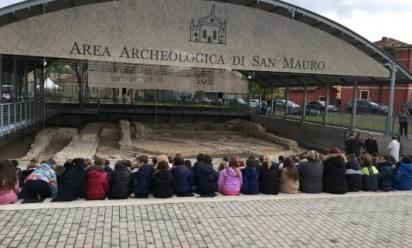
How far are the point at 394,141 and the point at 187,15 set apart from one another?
9.45 meters

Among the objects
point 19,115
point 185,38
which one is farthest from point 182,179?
point 19,115

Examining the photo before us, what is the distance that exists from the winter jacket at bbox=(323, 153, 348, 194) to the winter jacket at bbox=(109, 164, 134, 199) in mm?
4697

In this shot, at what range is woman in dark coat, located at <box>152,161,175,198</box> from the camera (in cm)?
922

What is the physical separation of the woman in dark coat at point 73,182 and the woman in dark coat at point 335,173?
18.3 feet

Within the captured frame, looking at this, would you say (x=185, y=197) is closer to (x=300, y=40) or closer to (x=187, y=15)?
(x=187, y=15)

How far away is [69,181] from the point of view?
8.76 metres

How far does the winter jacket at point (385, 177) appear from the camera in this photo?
11.2 metres

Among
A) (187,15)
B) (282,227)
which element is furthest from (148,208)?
(187,15)

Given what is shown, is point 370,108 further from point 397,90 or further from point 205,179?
point 205,179

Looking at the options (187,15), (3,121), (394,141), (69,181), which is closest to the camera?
(69,181)

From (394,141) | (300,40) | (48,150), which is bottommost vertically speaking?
(48,150)

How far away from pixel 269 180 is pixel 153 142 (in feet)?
44.9

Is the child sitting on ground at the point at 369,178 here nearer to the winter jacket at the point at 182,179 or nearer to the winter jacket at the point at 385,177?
the winter jacket at the point at 385,177

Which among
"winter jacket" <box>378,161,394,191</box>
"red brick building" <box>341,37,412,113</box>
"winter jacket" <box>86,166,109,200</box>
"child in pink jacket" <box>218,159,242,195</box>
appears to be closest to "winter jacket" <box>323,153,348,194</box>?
"winter jacket" <box>378,161,394,191</box>
